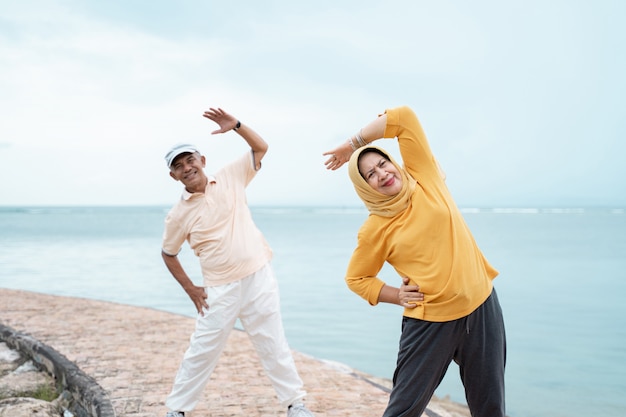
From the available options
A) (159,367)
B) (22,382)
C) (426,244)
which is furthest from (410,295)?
(22,382)

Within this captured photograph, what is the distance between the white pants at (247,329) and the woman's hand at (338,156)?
53.8 inches

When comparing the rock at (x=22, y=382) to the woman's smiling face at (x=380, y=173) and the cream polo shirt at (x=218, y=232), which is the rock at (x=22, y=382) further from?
the woman's smiling face at (x=380, y=173)

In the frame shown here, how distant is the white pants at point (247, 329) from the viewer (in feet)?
13.7

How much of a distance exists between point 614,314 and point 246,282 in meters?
12.1

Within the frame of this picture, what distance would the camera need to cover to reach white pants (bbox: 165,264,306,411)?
4188mm

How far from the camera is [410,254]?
2.84m

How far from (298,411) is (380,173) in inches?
85.4

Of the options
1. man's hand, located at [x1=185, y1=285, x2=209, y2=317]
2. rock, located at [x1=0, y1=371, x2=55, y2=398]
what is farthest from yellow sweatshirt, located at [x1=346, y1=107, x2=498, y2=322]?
rock, located at [x1=0, y1=371, x2=55, y2=398]

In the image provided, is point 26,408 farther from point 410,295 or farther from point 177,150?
point 410,295

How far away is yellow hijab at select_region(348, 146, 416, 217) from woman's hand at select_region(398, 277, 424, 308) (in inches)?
13.3

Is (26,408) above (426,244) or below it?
below

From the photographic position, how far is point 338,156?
10.3 feet

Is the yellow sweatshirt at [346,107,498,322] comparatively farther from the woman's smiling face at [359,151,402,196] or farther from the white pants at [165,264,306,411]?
the white pants at [165,264,306,411]

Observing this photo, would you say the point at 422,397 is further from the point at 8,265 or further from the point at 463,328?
the point at 8,265
